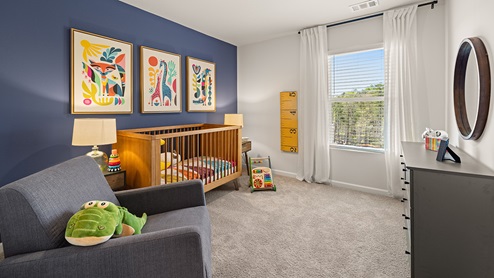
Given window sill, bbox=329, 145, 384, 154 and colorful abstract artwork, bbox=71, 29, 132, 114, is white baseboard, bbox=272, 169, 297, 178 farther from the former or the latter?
colorful abstract artwork, bbox=71, 29, 132, 114

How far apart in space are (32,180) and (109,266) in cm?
51

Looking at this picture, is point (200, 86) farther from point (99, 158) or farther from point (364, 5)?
point (364, 5)

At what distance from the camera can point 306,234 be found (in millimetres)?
2162

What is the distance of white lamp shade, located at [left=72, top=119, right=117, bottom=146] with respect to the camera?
2.14m

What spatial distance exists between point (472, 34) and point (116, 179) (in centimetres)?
323

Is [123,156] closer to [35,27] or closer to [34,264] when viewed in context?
[35,27]

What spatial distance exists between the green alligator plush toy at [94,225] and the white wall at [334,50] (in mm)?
3079

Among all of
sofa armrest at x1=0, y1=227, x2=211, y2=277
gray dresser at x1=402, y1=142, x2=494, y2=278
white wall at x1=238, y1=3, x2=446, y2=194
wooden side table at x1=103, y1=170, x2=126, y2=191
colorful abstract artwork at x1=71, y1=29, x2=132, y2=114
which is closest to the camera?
sofa armrest at x1=0, y1=227, x2=211, y2=277

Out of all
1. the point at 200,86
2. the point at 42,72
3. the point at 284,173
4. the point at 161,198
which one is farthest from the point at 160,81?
the point at 284,173

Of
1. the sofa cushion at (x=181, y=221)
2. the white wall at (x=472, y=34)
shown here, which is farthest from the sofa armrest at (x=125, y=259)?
the white wall at (x=472, y=34)

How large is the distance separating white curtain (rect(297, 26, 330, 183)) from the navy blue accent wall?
233 cm

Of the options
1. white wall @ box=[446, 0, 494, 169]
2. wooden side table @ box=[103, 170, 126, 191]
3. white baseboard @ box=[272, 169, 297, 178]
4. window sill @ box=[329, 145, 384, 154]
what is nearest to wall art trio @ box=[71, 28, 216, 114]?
wooden side table @ box=[103, 170, 126, 191]

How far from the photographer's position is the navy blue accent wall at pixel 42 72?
2.02 meters

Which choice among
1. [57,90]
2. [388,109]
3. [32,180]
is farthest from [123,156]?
[388,109]
